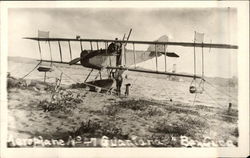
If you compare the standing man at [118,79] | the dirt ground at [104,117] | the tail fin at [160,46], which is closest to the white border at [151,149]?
the dirt ground at [104,117]

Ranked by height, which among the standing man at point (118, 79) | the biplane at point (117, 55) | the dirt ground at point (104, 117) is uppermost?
the biplane at point (117, 55)

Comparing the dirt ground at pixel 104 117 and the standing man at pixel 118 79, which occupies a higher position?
the standing man at pixel 118 79

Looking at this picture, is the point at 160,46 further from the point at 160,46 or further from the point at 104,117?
the point at 104,117

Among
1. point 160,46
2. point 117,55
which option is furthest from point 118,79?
point 160,46

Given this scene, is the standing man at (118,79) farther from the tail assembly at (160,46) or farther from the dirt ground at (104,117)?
the tail assembly at (160,46)

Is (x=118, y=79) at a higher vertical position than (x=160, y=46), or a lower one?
lower

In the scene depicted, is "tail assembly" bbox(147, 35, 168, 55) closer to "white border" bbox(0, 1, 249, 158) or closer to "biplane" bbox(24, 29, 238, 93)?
"biplane" bbox(24, 29, 238, 93)
